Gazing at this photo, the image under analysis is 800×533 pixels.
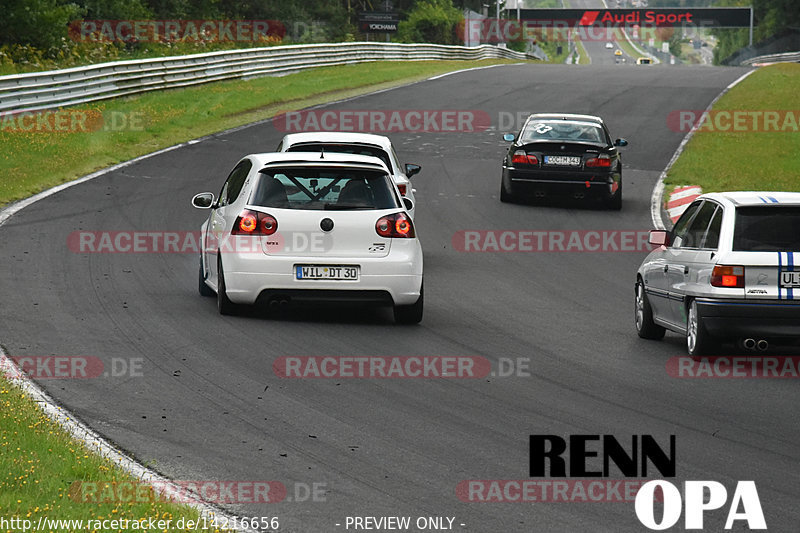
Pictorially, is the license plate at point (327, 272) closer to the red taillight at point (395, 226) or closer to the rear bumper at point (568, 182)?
the red taillight at point (395, 226)

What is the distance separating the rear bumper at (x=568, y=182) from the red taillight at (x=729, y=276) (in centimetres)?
1111

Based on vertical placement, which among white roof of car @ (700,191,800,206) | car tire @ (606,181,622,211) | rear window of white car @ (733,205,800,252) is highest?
white roof of car @ (700,191,800,206)

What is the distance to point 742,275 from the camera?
980 centimetres

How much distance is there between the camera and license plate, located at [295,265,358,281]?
11.0 meters

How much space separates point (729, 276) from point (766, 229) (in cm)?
53

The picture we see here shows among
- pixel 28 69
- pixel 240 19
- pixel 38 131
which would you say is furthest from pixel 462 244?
pixel 240 19

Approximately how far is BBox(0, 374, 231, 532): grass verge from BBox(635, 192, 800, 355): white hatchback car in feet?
17.7

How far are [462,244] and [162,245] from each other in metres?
4.29

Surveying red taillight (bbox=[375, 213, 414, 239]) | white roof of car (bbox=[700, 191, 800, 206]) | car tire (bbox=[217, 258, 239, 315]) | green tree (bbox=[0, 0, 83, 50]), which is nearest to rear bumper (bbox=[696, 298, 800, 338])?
white roof of car (bbox=[700, 191, 800, 206])

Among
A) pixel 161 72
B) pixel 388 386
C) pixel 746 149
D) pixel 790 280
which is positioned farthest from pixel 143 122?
pixel 790 280

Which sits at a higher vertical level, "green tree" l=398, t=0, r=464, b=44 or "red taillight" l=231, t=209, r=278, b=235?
"red taillight" l=231, t=209, r=278, b=235

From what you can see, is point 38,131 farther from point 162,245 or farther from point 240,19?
point 240,19

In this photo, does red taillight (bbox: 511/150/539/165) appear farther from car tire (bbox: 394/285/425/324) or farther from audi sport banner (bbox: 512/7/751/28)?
audi sport banner (bbox: 512/7/751/28)

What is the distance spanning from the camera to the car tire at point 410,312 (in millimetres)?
11289
